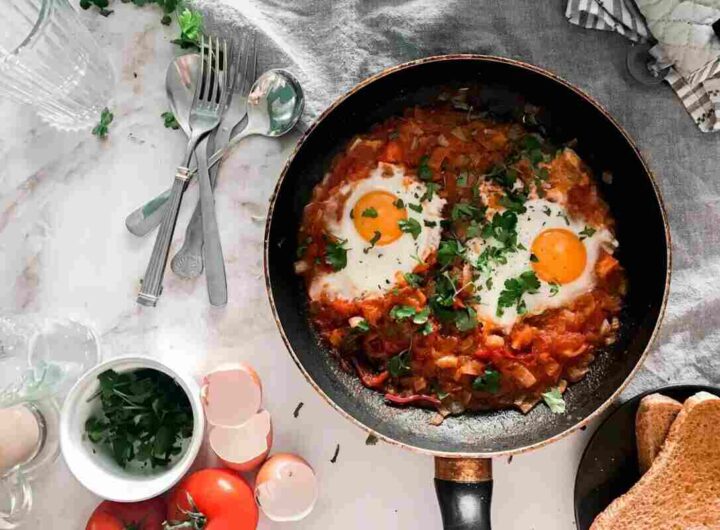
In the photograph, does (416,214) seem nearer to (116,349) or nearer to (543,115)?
(543,115)

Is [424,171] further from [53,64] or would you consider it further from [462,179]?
[53,64]

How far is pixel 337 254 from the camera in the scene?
2850 millimetres

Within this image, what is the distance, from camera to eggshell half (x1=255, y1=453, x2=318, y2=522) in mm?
2869

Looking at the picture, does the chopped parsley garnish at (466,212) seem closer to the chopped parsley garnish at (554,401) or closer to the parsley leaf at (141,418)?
the chopped parsley garnish at (554,401)

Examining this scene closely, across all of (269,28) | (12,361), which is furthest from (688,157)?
(12,361)

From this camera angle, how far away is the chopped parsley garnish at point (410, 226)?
111 inches

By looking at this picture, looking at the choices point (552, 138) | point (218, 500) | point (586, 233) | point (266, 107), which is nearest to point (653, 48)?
point (552, 138)

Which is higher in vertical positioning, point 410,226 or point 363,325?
point 410,226

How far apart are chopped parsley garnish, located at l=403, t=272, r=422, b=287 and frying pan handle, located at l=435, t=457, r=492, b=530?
0.59 meters

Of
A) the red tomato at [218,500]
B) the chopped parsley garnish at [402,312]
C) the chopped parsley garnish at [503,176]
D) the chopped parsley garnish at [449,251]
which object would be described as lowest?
the red tomato at [218,500]

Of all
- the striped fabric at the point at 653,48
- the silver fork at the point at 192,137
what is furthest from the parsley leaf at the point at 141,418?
the striped fabric at the point at 653,48

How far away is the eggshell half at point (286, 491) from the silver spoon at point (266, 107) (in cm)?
101

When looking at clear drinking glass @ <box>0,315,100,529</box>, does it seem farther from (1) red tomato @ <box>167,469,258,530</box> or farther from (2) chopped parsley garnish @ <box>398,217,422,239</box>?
(2) chopped parsley garnish @ <box>398,217,422,239</box>

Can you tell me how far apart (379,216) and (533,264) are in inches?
21.9
